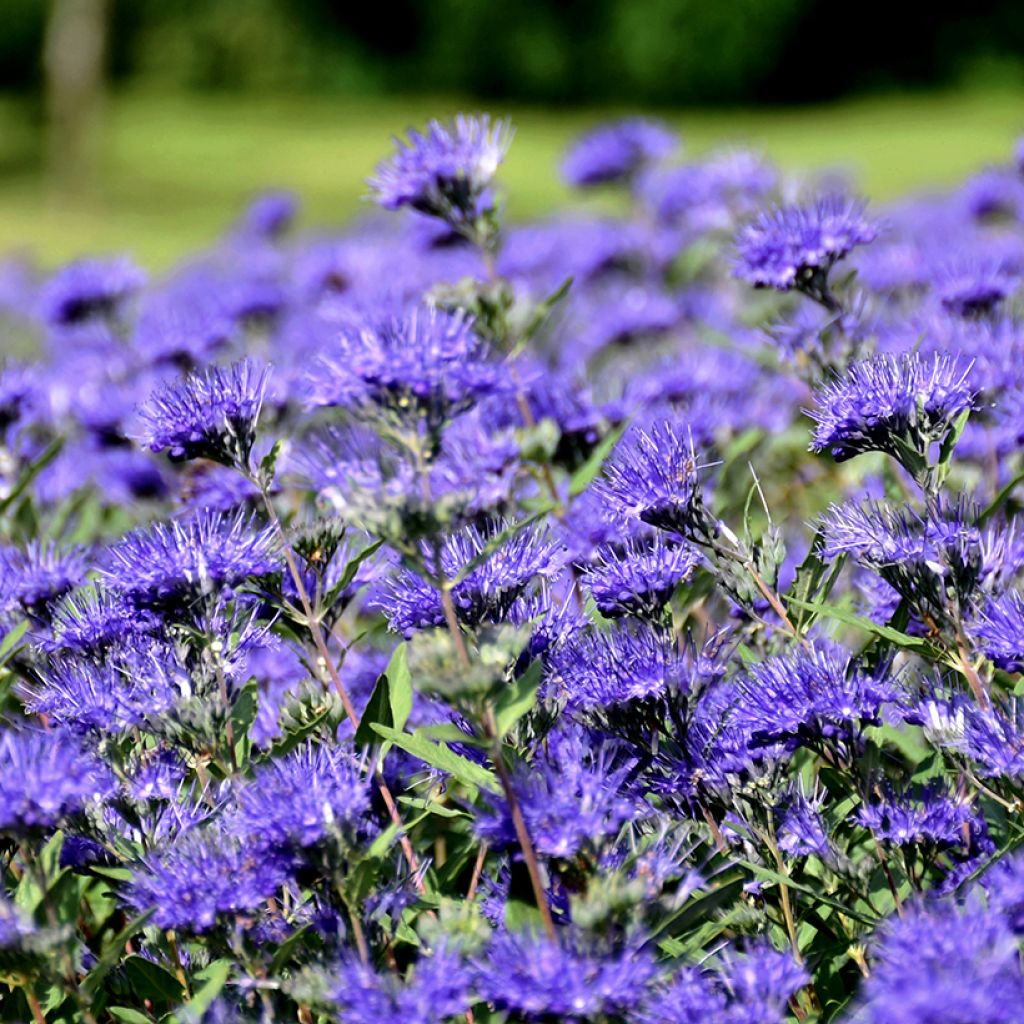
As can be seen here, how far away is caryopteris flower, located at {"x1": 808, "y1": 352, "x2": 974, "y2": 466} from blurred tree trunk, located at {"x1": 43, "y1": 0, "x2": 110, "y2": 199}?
75.6 ft

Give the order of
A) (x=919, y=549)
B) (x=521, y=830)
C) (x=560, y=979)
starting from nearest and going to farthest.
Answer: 1. (x=560, y=979)
2. (x=521, y=830)
3. (x=919, y=549)

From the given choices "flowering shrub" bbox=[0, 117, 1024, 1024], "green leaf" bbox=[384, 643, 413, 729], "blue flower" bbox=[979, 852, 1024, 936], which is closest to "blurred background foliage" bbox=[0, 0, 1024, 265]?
"flowering shrub" bbox=[0, 117, 1024, 1024]

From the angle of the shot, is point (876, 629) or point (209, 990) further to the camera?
point (876, 629)

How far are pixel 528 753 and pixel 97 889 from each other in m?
1.04

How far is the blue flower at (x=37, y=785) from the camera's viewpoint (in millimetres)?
1761

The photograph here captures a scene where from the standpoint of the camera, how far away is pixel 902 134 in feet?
89.8

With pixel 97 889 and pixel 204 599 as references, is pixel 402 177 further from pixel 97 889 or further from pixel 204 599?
pixel 97 889

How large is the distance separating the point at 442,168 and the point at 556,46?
120 feet

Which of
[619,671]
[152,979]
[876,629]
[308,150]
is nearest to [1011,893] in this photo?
[876,629]

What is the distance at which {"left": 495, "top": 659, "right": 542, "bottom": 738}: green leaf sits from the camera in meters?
1.79

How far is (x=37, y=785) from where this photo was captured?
1774mm

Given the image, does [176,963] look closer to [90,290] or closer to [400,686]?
[400,686]

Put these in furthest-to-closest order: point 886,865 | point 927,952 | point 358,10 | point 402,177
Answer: point 358,10
point 402,177
point 886,865
point 927,952

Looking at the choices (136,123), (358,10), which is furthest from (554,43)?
(136,123)
